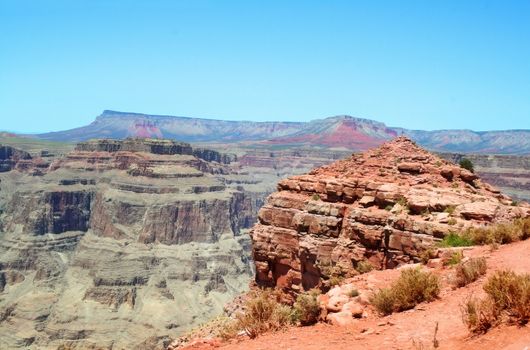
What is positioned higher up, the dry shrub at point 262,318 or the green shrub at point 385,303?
the green shrub at point 385,303

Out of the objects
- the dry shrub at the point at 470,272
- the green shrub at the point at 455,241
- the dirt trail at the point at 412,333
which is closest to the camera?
the dirt trail at the point at 412,333

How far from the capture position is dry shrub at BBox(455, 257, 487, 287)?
11.4 meters

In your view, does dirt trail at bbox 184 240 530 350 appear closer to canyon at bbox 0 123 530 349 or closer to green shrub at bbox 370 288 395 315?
green shrub at bbox 370 288 395 315

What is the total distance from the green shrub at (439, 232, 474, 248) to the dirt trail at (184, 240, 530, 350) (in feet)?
12.2

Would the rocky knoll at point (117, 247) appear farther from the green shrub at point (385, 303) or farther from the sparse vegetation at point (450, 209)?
the green shrub at point (385, 303)

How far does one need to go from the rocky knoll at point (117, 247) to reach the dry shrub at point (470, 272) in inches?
2724

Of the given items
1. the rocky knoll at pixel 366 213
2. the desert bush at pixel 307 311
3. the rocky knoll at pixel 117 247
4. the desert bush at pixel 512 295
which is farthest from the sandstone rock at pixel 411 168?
the rocky knoll at pixel 117 247

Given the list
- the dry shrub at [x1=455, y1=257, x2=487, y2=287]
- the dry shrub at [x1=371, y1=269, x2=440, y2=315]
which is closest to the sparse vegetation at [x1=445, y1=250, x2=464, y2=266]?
the dry shrub at [x1=455, y1=257, x2=487, y2=287]

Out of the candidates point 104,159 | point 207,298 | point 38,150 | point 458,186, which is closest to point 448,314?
point 458,186

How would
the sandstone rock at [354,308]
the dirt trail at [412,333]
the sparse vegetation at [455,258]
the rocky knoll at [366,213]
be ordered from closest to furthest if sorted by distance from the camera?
1. the dirt trail at [412,333]
2. the sandstone rock at [354,308]
3. the sparse vegetation at [455,258]
4. the rocky knoll at [366,213]

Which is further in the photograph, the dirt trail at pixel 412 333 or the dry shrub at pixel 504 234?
the dry shrub at pixel 504 234

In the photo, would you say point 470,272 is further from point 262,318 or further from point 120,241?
point 120,241

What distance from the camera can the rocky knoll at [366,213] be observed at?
1908cm

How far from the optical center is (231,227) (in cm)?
13925
